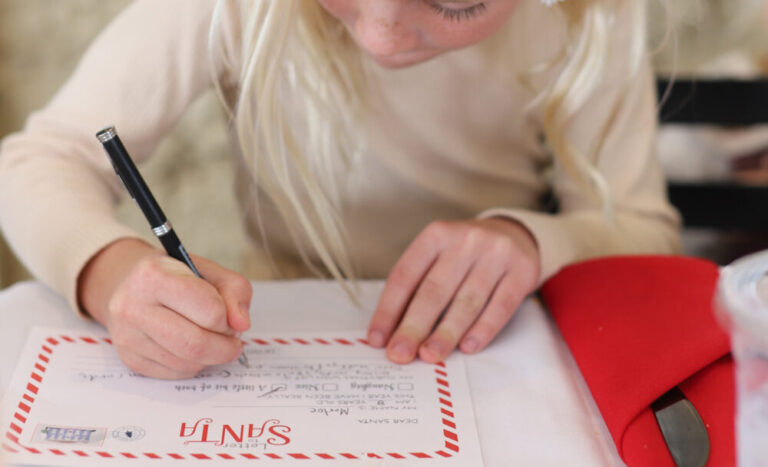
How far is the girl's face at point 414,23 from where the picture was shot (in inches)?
23.6

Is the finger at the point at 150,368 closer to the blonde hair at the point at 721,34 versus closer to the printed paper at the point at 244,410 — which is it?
the printed paper at the point at 244,410

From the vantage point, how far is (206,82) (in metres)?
0.84

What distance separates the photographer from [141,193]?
568 millimetres

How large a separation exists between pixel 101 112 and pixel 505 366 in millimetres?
462

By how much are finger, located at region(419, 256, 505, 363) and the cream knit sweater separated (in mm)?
68

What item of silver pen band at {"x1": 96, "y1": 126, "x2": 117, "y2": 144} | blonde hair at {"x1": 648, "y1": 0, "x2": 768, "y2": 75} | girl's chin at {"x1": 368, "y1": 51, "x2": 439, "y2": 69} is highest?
silver pen band at {"x1": 96, "y1": 126, "x2": 117, "y2": 144}

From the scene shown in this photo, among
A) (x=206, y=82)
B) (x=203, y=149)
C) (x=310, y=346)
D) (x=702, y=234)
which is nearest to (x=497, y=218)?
(x=310, y=346)

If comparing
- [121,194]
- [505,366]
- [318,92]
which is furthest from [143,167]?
[505,366]

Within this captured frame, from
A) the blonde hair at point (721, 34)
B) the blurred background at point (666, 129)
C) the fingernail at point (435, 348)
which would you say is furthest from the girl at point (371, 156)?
the blonde hair at point (721, 34)

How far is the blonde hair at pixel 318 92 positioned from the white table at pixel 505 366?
4 centimetres

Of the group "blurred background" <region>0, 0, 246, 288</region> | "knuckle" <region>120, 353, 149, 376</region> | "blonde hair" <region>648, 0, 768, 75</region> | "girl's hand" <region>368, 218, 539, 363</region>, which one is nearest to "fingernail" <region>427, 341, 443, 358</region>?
"girl's hand" <region>368, 218, 539, 363</region>

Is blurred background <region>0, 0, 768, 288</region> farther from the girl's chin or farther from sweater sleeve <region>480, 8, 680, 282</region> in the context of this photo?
the girl's chin

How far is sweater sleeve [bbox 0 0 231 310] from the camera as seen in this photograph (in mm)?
746

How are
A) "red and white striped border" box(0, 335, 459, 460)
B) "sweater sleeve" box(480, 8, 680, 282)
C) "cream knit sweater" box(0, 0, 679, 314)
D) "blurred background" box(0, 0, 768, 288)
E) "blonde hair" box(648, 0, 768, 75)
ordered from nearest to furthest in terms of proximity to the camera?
1. "red and white striped border" box(0, 335, 459, 460)
2. "cream knit sweater" box(0, 0, 679, 314)
3. "sweater sleeve" box(480, 8, 680, 282)
4. "blurred background" box(0, 0, 768, 288)
5. "blonde hair" box(648, 0, 768, 75)
